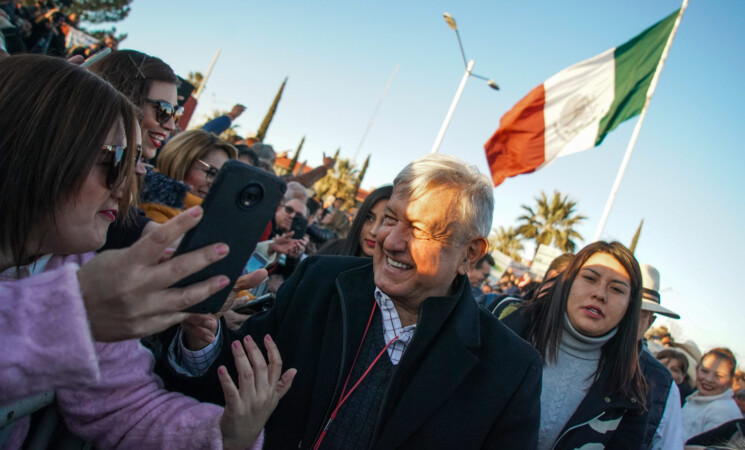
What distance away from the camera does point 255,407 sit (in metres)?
1.51

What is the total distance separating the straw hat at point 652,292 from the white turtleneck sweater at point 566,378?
1.14m

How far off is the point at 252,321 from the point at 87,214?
3.35 feet

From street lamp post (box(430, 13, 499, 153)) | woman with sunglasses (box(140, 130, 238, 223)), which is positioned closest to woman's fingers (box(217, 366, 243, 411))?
woman with sunglasses (box(140, 130, 238, 223))

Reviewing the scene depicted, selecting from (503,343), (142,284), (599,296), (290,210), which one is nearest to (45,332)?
(142,284)

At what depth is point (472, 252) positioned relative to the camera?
2.41 m

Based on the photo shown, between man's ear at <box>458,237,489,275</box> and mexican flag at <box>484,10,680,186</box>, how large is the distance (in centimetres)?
701

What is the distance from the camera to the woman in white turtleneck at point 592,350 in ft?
8.77

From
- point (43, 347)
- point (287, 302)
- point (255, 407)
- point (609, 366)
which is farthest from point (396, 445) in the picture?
point (609, 366)

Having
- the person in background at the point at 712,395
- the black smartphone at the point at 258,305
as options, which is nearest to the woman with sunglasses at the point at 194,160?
the black smartphone at the point at 258,305

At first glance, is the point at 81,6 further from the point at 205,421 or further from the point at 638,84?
the point at 205,421

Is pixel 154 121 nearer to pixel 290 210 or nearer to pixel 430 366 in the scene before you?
pixel 430 366

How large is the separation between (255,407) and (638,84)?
32.1 feet

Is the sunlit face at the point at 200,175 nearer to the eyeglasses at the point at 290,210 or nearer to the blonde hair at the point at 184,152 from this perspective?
the blonde hair at the point at 184,152

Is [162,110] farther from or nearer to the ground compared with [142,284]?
farther from the ground
